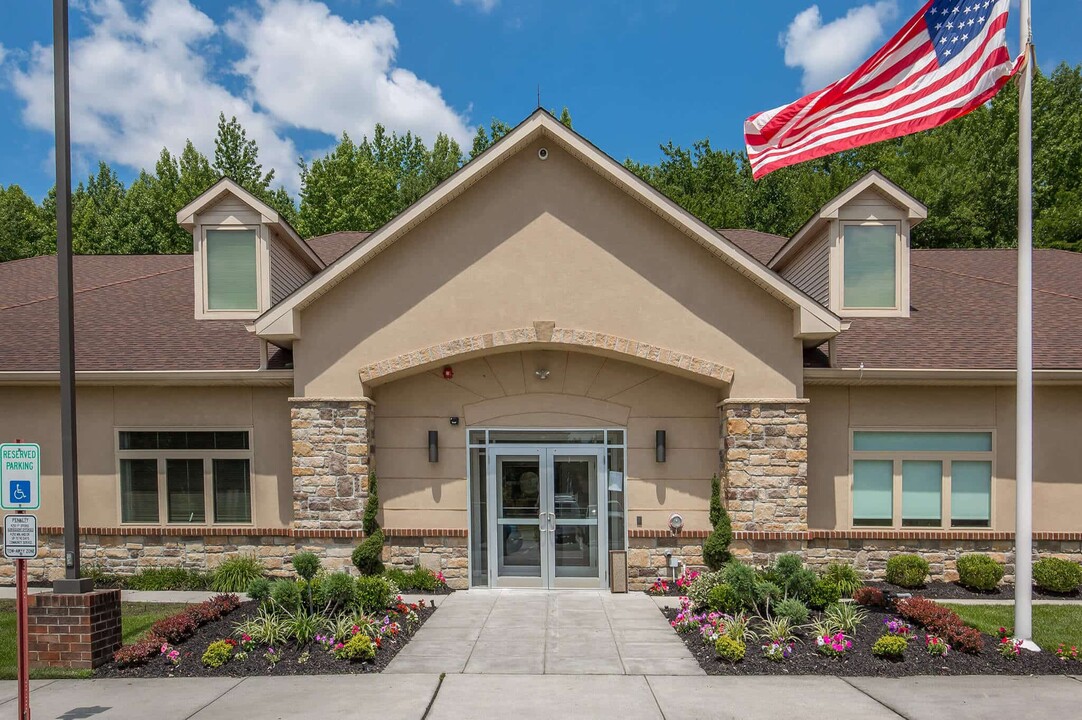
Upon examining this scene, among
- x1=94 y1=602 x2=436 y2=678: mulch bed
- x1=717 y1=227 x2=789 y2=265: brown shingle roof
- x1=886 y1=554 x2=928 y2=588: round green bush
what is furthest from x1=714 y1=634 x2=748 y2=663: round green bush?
x1=717 y1=227 x2=789 y2=265: brown shingle roof

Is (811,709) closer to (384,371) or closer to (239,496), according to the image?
(384,371)

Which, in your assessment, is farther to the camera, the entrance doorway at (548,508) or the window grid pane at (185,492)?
the window grid pane at (185,492)

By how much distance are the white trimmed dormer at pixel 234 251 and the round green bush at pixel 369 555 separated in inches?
183

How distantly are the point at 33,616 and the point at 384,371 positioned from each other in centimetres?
565

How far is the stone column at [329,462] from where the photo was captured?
41.2 feet

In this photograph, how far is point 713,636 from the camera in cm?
956

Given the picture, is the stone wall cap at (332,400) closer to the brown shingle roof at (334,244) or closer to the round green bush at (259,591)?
the round green bush at (259,591)

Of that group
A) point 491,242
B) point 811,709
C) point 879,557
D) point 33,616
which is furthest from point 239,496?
point 879,557

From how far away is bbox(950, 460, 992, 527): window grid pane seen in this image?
13.2 metres

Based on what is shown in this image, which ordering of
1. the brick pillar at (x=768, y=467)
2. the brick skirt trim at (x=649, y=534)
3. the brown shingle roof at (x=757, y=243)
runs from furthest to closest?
the brown shingle roof at (x=757, y=243), the brick skirt trim at (x=649, y=534), the brick pillar at (x=768, y=467)

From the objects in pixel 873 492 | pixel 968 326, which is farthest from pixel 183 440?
pixel 968 326

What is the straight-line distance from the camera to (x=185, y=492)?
45.1 feet

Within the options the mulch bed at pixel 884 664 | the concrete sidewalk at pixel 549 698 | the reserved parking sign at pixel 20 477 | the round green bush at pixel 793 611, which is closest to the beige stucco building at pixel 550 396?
the round green bush at pixel 793 611

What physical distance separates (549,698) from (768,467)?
234 inches
